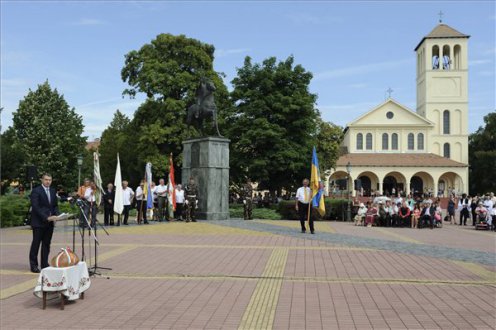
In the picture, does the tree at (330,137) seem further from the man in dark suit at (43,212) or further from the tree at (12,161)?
the man in dark suit at (43,212)

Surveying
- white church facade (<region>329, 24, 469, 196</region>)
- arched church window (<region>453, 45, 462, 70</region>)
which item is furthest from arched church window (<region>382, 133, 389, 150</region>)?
arched church window (<region>453, 45, 462, 70</region>)

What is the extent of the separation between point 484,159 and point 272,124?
4756 centimetres

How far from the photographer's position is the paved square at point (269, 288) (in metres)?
6.47

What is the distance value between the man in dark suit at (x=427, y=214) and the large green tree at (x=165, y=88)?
19.2 metres

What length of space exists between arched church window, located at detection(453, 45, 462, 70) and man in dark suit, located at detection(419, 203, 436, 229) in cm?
6101

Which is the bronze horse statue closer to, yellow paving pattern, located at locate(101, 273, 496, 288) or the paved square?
the paved square

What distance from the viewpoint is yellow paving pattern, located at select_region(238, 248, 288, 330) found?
250 inches

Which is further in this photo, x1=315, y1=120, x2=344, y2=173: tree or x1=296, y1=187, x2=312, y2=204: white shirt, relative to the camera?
x1=315, y1=120, x2=344, y2=173: tree

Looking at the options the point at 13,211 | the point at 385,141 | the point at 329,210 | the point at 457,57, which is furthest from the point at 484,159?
the point at 13,211

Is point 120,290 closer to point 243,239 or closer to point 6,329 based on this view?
point 6,329

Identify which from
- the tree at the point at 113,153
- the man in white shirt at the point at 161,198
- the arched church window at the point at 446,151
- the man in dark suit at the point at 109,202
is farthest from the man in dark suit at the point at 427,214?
the arched church window at the point at 446,151

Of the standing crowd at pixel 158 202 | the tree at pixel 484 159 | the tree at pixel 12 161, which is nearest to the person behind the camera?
the standing crowd at pixel 158 202

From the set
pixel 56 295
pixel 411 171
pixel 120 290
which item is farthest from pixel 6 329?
pixel 411 171

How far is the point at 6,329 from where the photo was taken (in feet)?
19.9
